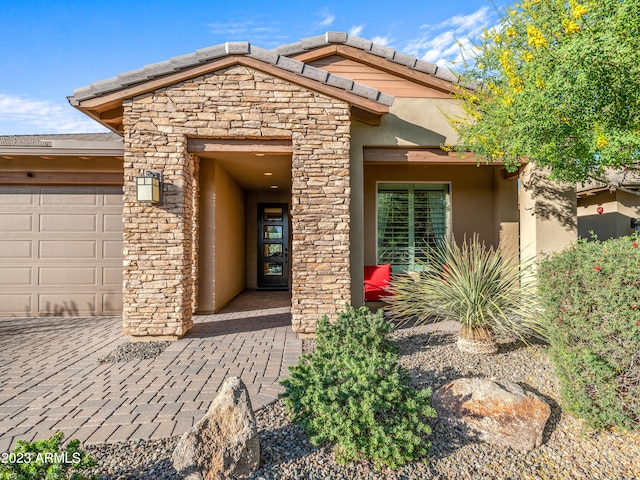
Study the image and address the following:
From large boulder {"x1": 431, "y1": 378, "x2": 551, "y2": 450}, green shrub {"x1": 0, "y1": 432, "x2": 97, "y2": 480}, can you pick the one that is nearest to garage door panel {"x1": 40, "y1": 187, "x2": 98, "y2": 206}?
green shrub {"x1": 0, "y1": 432, "x2": 97, "y2": 480}

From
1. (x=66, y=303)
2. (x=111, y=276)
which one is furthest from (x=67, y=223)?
(x=66, y=303)

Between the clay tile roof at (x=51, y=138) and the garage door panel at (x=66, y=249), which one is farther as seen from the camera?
the clay tile roof at (x=51, y=138)

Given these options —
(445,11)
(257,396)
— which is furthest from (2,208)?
(445,11)

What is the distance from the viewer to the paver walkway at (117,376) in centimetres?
266

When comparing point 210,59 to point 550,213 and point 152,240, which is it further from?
point 550,213

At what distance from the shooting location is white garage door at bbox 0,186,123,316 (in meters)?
6.48

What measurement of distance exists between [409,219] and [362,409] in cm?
586

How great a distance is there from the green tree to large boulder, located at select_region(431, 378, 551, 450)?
263cm

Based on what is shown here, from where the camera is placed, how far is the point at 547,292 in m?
2.96

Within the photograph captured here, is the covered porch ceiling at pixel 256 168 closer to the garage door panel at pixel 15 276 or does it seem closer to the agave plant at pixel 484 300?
the agave plant at pixel 484 300

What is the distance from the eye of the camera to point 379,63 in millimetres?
6383

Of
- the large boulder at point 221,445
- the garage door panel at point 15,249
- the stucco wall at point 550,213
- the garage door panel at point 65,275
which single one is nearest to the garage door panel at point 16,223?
the garage door panel at point 15,249

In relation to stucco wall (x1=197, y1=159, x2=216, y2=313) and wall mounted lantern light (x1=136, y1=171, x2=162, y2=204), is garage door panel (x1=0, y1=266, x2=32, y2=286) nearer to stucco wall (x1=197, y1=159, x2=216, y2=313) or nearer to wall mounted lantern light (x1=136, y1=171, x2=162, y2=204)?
stucco wall (x1=197, y1=159, x2=216, y2=313)

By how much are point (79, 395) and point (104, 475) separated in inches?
59.5
